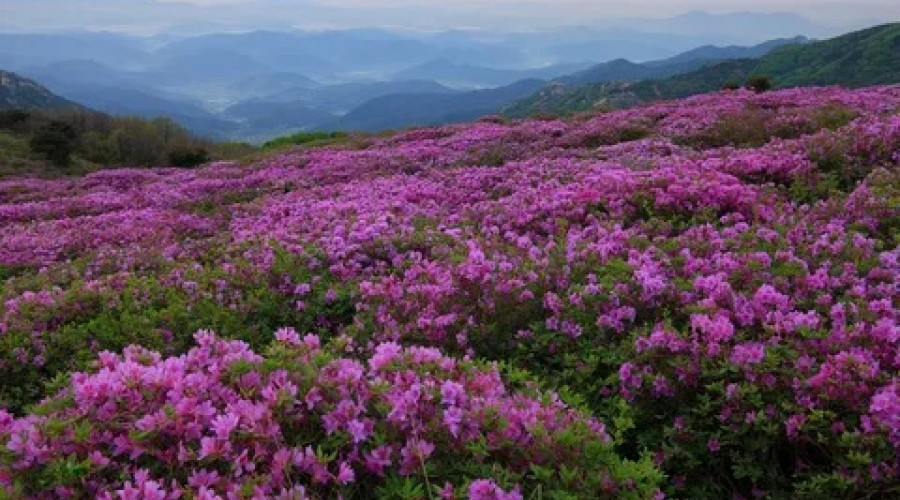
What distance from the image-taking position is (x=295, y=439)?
3740 millimetres

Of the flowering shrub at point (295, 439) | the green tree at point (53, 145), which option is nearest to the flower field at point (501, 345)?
the flowering shrub at point (295, 439)

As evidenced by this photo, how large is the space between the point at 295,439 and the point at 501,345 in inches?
119

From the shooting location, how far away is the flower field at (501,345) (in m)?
3.62

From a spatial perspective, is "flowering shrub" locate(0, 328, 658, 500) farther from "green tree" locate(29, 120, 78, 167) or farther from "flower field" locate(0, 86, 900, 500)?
"green tree" locate(29, 120, 78, 167)

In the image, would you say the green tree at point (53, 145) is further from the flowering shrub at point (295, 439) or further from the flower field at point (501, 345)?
the flowering shrub at point (295, 439)

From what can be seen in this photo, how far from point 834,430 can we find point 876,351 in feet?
3.38

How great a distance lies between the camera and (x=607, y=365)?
5.89 metres

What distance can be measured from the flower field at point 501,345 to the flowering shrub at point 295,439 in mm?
16

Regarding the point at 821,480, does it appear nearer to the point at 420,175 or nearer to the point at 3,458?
the point at 3,458

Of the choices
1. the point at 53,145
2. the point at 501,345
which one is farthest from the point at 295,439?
the point at 53,145

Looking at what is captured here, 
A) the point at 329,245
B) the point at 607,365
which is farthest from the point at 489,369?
the point at 329,245

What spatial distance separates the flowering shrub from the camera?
3422mm

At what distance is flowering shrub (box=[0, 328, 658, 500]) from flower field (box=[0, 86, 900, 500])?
2 centimetres

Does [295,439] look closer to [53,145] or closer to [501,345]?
[501,345]
